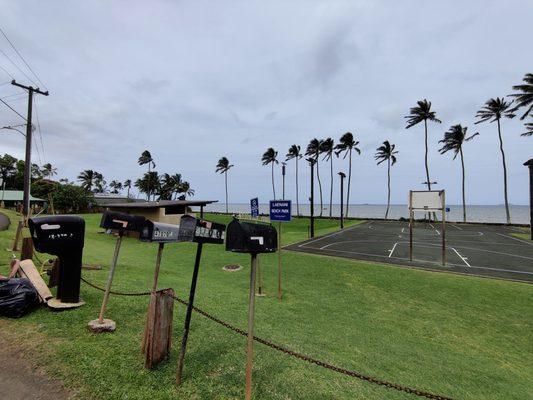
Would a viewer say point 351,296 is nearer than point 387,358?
No

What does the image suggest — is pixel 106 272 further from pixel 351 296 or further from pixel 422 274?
pixel 422 274

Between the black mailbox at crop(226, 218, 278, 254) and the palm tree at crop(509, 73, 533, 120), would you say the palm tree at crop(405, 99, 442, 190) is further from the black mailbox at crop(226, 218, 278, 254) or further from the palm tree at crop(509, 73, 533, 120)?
the black mailbox at crop(226, 218, 278, 254)

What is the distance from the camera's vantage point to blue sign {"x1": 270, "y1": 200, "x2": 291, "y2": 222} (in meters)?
8.45

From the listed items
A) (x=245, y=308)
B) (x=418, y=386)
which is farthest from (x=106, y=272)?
(x=418, y=386)

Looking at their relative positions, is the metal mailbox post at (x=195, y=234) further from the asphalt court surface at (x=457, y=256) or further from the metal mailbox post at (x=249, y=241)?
the asphalt court surface at (x=457, y=256)

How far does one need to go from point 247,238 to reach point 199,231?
0.57 meters

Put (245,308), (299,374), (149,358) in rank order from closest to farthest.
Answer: (149,358) < (299,374) < (245,308)

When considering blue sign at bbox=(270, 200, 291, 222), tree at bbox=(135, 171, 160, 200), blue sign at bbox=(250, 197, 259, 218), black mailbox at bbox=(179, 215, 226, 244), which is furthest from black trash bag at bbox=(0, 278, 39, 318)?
tree at bbox=(135, 171, 160, 200)

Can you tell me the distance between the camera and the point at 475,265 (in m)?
14.3

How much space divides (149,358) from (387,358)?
3.60m

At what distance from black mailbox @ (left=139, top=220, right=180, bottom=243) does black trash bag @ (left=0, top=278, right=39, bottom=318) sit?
8.94ft

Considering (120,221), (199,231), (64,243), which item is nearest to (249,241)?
(199,231)

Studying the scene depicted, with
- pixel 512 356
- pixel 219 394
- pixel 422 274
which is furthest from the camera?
pixel 422 274

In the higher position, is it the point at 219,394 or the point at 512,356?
the point at 219,394
